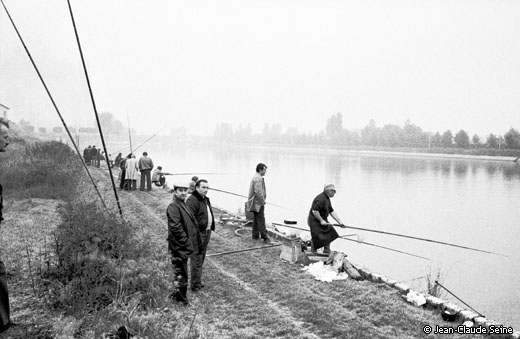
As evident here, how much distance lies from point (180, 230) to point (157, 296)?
2.95ft

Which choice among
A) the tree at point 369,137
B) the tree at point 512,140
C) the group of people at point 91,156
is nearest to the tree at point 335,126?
the tree at point 369,137

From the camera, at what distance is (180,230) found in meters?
5.29

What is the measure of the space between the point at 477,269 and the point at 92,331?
36.7 feet

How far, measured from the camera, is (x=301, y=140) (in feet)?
459

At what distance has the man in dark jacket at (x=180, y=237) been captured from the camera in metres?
5.29

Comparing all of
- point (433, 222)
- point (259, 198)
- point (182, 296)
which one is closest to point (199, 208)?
point (182, 296)

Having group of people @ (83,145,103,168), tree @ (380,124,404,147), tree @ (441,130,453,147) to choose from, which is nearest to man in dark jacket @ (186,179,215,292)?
group of people @ (83,145,103,168)

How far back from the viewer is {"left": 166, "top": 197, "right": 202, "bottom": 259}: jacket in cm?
529

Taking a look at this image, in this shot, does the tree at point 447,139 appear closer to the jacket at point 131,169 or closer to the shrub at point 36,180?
the jacket at point 131,169

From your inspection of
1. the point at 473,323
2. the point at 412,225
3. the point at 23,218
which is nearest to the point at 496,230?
the point at 412,225

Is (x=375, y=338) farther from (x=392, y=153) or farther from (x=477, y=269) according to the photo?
(x=392, y=153)

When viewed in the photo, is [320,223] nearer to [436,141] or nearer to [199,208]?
[199,208]

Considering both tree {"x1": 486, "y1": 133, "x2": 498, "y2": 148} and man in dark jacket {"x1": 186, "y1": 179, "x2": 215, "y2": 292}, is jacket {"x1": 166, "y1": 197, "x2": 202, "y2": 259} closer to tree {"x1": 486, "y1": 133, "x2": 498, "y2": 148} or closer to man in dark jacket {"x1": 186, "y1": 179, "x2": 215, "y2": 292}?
man in dark jacket {"x1": 186, "y1": 179, "x2": 215, "y2": 292}

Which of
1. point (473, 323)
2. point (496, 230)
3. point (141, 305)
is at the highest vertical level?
point (141, 305)
